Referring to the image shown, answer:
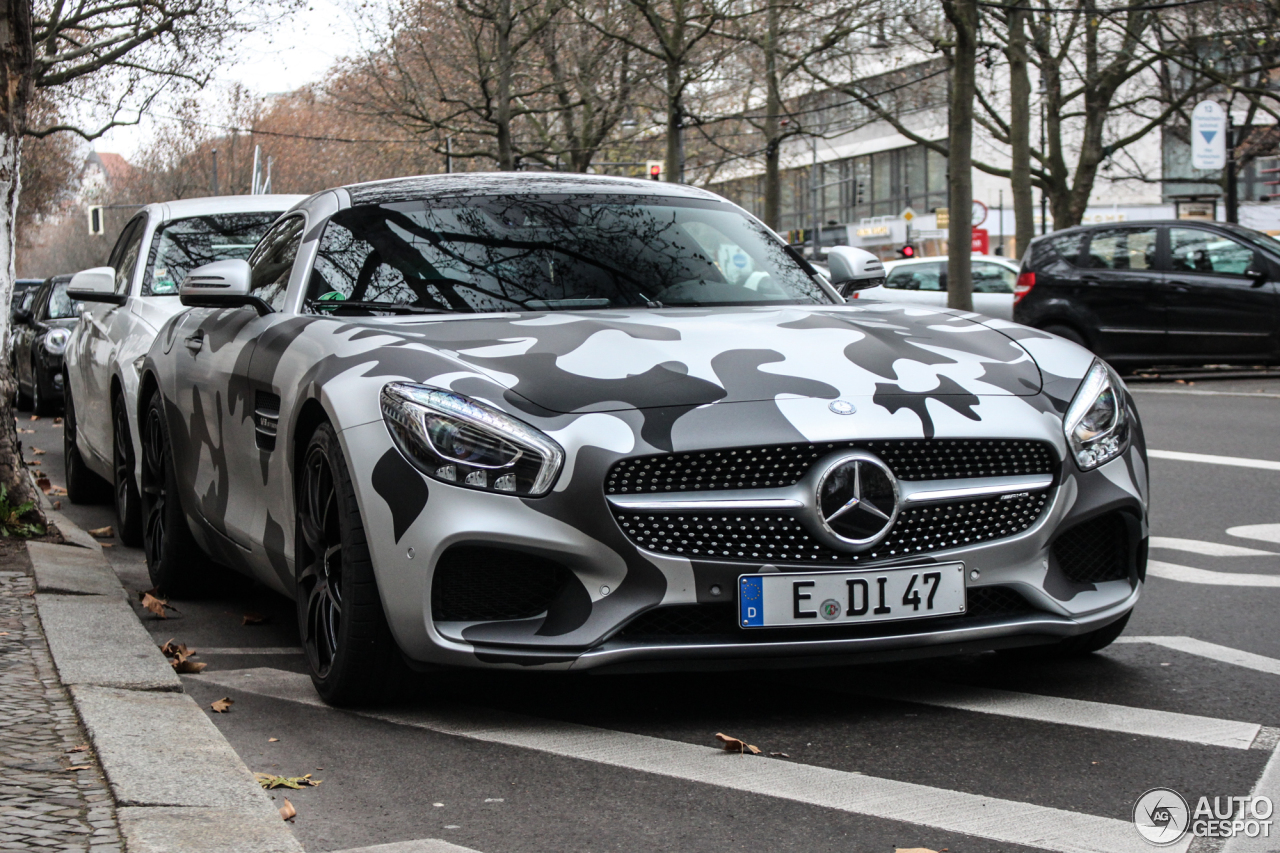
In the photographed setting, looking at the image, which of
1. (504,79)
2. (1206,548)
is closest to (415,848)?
(1206,548)

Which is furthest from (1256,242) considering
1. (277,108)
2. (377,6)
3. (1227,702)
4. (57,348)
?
(277,108)

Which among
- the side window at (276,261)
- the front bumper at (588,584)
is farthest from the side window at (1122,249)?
the front bumper at (588,584)

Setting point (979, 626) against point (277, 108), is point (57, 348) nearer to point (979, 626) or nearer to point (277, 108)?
point (979, 626)

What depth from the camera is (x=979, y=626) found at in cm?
409

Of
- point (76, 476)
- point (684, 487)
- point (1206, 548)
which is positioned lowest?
point (1206, 548)

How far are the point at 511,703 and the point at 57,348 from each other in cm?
1462

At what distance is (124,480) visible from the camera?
294 inches

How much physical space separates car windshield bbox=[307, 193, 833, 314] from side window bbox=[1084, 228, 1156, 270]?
13.4 m

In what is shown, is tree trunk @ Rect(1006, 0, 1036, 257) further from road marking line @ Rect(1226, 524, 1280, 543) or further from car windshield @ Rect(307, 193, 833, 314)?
car windshield @ Rect(307, 193, 833, 314)

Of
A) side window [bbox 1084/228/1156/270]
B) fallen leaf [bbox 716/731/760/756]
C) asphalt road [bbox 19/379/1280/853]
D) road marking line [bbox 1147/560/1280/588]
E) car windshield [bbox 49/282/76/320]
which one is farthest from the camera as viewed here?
car windshield [bbox 49/282/76/320]

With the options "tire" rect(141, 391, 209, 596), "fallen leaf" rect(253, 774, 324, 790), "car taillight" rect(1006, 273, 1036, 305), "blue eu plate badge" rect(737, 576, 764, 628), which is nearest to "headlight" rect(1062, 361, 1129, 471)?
"blue eu plate badge" rect(737, 576, 764, 628)

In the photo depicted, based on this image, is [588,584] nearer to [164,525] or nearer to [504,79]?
[164,525]

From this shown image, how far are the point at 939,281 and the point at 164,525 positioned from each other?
70.4ft

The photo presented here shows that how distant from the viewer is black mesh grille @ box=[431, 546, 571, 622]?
155 inches
